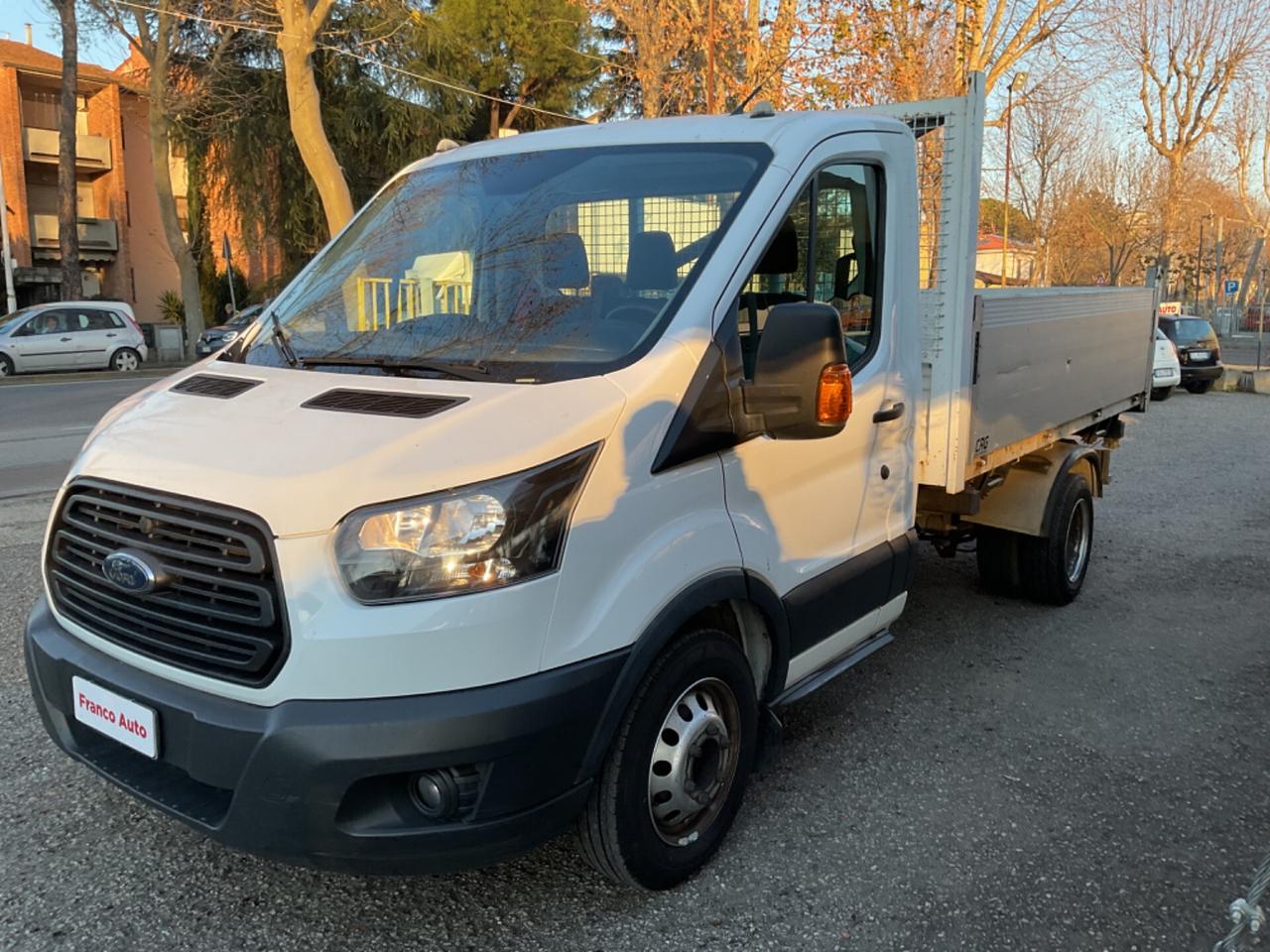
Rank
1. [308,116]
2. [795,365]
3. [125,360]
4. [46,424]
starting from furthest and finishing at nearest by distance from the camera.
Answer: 1. [125,360]
2. [308,116]
3. [46,424]
4. [795,365]

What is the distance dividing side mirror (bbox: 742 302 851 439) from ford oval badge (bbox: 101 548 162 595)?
1.63 metres

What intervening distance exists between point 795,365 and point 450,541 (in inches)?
42.7

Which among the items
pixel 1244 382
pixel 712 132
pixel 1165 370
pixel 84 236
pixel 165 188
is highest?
pixel 165 188

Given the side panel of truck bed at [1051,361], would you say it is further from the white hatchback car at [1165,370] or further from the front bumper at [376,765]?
the white hatchback car at [1165,370]

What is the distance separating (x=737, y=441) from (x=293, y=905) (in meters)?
1.86

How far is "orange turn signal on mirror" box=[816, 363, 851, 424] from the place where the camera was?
287 cm

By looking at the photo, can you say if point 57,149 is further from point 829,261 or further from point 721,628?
point 721,628

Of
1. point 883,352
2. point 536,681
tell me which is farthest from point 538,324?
point 883,352

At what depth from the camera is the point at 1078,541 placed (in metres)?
6.00

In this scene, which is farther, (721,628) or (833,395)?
(721,628)

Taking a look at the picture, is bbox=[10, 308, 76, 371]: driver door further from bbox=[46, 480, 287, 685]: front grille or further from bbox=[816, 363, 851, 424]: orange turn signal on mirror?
bbox=[816, 363, 851, 424]: orange turn signal on mirror

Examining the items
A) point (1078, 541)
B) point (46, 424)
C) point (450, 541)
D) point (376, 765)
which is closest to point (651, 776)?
point (376, 765)

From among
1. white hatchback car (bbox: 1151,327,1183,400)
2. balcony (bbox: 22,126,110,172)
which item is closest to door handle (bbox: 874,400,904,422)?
white hatchback car (bbox: 1151,327,1183,400)

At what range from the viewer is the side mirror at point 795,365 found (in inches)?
109
